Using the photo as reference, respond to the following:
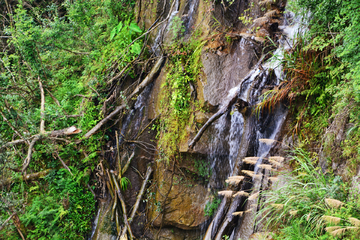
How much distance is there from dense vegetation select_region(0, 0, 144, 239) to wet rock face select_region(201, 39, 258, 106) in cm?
215

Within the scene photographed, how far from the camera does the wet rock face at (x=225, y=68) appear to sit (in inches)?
182

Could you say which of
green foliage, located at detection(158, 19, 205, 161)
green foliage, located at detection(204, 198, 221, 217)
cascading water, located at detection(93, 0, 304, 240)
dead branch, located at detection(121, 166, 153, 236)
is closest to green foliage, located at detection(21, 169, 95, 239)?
cascading water, located at detection(93, 0, 304, 240)

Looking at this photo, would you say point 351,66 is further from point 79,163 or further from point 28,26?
point 28,26

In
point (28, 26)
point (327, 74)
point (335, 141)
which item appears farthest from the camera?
point (28, 26)

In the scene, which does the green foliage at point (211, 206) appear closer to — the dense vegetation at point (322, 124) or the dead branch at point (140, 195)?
the dead branch at point (140, 195)

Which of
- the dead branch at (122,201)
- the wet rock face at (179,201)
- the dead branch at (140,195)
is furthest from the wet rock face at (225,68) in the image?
the dead branch at (122,201)

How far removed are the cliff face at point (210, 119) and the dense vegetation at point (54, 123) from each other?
80 cm

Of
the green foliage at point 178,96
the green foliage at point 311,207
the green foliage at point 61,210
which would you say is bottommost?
the green foliage at point 61,210

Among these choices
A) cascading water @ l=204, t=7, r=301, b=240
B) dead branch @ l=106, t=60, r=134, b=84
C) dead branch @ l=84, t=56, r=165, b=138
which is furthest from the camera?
dead branch @ l=106, t=60, r=134, b=84

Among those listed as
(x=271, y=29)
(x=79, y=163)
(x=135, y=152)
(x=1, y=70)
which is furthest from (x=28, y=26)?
(x=271, y=29)

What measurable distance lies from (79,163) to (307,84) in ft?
17.7

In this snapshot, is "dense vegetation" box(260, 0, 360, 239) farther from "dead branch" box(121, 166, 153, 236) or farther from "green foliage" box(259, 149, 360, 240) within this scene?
"dead branch" box(121, 166, 153, 236)

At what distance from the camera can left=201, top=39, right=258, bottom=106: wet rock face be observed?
4621 millimetres

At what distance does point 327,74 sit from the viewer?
3.28 metres
